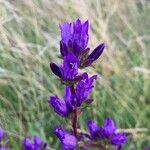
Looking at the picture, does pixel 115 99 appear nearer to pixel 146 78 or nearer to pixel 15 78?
pixel 146 78

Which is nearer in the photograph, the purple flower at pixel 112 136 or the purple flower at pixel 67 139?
the purple flower at pixel 67 139

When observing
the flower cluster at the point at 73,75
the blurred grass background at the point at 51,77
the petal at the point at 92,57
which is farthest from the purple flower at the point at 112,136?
the blurred grass background at the point at 51,77

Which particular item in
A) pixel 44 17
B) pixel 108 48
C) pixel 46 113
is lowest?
pixel 46 113

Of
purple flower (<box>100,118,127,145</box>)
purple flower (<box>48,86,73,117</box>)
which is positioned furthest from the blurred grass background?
purple flower (<box>48,86,73,117</box>)

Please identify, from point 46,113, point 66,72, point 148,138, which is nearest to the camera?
point 66,72

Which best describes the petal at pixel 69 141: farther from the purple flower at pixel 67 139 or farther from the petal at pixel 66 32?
the petal at pixel 66 32

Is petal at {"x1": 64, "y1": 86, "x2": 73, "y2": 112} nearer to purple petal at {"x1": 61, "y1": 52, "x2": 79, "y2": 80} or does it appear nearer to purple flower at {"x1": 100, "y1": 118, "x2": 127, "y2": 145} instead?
purple petal at {"x1": 61, "y1": 52, "x2": 79, "y2": 80}

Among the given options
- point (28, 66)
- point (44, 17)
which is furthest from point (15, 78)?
point (44, 17)
